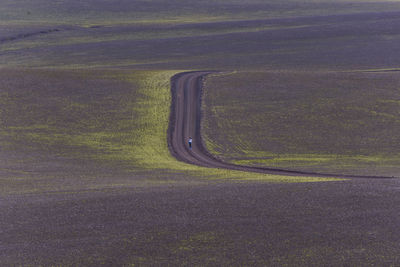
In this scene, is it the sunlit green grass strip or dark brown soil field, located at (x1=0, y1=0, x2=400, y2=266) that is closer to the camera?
dark brown soil field, located at (x1=0, y1=0, x2=400, y2=266)

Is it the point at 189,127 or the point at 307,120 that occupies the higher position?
the point at 307,120

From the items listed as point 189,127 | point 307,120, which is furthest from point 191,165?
point 307,120

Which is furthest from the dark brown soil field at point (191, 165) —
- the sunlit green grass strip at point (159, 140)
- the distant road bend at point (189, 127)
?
the distant road bend at point (189, 127)

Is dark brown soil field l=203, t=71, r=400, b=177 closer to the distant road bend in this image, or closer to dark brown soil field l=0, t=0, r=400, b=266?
dark brown soil field l=0, t=0, r=400, b=266

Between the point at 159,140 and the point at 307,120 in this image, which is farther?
the point at 307,120

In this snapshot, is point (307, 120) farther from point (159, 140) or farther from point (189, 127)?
point (159, 140)

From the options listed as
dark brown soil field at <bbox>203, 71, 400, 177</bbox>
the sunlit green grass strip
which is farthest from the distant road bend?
dark brown soil field at <bbox>203, 71, 400, 177</bbox>
